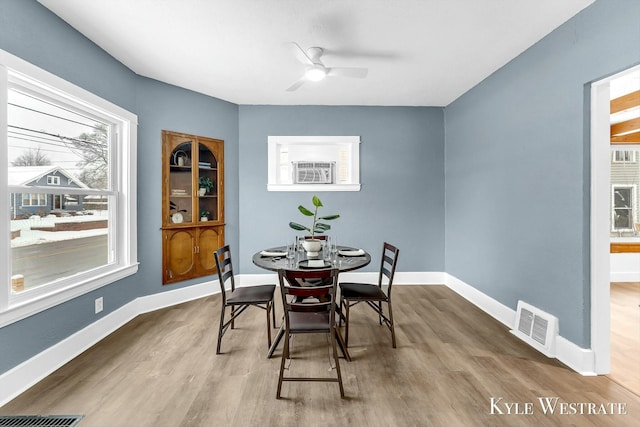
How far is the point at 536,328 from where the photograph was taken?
2.50 metres

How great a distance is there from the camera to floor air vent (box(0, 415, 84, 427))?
1.64 m

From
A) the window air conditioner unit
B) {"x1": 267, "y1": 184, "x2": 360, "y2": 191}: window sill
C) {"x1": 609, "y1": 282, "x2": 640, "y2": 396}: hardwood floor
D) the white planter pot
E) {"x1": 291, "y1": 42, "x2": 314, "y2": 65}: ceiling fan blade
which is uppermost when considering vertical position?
{"x1": 291, "y1": 42, "x2": 314, "y2": 65}: ceiling fan blade

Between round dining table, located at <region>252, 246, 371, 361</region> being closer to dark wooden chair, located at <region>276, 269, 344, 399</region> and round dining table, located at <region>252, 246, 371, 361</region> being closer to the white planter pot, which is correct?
the white planter pot

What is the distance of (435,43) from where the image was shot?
2.60m

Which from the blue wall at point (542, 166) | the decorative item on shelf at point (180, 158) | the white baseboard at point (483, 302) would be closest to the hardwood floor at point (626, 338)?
the blue wall at point (542, 166)

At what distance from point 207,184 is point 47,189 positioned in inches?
71.9

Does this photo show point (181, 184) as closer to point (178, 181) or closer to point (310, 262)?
point (178, 181)

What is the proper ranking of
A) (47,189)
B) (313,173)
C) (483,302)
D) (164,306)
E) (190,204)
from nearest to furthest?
(47,189) < (483,302) < (164,306) < (190,204) < (313,173)

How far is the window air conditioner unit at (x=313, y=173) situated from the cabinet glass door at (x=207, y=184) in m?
1.14

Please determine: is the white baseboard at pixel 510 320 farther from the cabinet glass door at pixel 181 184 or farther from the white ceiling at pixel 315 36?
the cabinet glass door at pixel 181 184

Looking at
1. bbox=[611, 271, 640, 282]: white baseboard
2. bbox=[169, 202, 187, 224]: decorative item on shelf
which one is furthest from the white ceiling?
bbox=[611, 271, 640, 282]: white baseboard

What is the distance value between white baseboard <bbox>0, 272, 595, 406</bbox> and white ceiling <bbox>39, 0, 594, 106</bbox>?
258 cm

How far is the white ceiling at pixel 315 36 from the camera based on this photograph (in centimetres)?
210

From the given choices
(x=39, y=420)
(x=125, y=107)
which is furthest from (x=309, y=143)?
(x=39, y=420)
